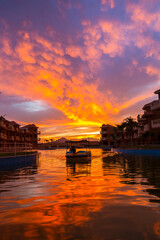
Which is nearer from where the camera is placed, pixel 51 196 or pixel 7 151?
pixel 51 196

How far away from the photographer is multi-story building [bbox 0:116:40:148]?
6669cm

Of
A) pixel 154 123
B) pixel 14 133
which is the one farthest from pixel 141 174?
pixel 14 133

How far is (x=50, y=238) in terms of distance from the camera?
409cm

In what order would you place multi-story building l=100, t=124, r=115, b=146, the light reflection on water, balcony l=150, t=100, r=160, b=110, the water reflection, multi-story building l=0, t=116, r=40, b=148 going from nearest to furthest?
the light reflection on water → the water reflection → balcony l=150, t=100, r=160, b=110 → multi-story building l=0, t=116, r=40, b=148 → multi-story building l=100, t=124, r=115, b=146

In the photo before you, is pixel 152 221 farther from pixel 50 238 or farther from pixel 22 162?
pixel 22 162

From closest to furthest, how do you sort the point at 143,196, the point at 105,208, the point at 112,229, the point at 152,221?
1. the point at 112,229
2. the point at 152,221
3. the point at 105,208
4. the point at 143,196

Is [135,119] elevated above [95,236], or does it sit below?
above

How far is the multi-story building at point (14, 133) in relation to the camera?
66688mm

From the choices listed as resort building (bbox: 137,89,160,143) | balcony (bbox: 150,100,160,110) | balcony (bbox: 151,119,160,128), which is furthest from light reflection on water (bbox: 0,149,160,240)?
resort building (bbox: 137,89,160,143)

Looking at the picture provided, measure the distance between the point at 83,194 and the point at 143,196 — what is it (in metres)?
2.15

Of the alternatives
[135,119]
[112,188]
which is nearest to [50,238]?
[112,188]

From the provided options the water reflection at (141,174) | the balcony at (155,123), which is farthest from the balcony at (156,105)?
the water reflection at (141,174)

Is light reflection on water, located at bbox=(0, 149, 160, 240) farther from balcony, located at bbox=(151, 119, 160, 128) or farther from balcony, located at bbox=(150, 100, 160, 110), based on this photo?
balcony, located at bbox=(150, 100, 160, 110)

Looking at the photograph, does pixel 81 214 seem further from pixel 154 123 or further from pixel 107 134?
pixel 107 134
